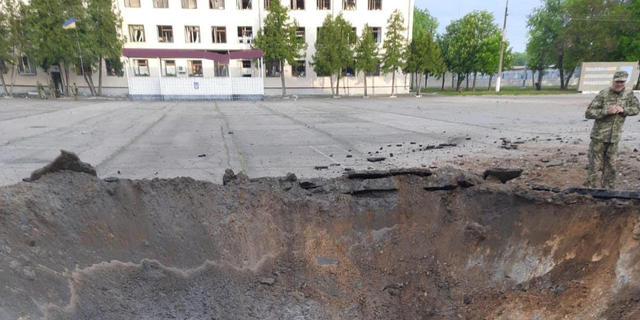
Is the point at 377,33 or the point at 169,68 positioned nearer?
the point at 169,68

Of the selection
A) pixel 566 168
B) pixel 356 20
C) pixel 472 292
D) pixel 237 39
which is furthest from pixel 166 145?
pixel 356 20

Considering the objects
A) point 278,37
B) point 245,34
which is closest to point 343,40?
point 278,37

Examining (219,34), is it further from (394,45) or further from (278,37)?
(394,45)

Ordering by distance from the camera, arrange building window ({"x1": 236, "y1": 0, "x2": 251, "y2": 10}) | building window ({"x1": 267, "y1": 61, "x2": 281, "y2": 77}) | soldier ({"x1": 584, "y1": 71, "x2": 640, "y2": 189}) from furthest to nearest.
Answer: building window ({"x1": 267, "y1": 61, "x2": 281, "y2": 77}) < building window ({"x1": 236, "y1": 0, "x2": 251, "y2": 10}) < soldier ({"x1": 584, "y1": 71, "x2": 640, "y2": 189})

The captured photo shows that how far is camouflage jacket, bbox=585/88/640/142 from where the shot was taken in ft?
16.0

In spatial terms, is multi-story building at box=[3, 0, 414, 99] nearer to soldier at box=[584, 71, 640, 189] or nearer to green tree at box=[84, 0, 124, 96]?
green tree at box=[84, 0, 124, 96]

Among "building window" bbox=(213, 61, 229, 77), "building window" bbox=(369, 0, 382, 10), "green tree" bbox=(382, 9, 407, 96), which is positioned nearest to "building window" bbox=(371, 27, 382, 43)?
"building window" bbox=(369, 0, 382, 10)

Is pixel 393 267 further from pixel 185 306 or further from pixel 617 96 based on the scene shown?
pixel 617 96

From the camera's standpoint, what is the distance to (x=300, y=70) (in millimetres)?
37031

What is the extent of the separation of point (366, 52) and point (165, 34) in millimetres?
20606

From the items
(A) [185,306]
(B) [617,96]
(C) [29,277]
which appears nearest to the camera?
(C) [29,277]

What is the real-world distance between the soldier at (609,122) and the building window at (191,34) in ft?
119

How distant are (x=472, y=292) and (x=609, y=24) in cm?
5276

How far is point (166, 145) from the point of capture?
30.2ft
